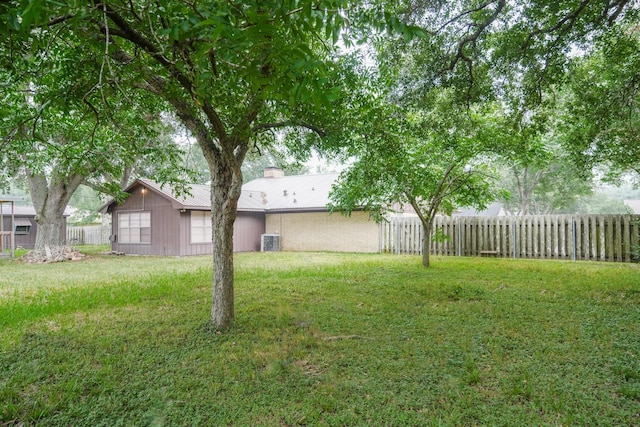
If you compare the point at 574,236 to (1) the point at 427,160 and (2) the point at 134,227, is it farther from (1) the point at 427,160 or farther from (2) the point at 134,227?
(2) the point at 134,227

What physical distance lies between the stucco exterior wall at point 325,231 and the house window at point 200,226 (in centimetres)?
351

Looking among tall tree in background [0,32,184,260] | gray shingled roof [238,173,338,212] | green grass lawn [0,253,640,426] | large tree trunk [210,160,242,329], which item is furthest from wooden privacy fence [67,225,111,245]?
large tree trunk [210,160,242,329]

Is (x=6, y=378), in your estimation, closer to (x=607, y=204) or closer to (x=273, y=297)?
(x=273, y=297)

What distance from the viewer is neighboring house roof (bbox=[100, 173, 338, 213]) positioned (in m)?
15.8

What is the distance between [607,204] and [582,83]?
5173 cm

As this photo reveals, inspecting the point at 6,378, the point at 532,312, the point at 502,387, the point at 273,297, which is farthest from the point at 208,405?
the point at 532,312

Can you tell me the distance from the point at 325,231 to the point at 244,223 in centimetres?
403

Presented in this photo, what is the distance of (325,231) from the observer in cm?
1747

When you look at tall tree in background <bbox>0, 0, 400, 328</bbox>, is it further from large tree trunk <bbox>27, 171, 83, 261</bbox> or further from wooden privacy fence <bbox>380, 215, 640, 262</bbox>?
large tree trunk <bbox>27, 171, 83, 261</bbox>

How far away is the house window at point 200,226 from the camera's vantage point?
16000 millimetres

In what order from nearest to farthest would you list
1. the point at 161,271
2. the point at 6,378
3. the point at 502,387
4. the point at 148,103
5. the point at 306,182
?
the point at 502,387 → the point at 6,378 → the point at 148,103 → the point at 161,271 → the point at 306,182

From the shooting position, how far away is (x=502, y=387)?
3045 millimetres

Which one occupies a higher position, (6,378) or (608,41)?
(608,41)

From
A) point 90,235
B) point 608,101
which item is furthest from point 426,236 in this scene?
point 90,235
